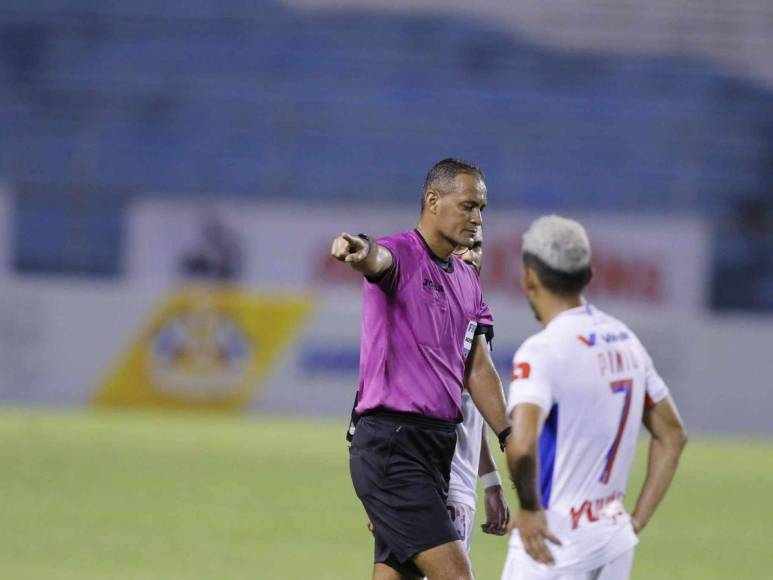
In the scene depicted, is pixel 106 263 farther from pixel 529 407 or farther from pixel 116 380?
pixel 529 407

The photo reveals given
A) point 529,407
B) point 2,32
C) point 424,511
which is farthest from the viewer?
point 2,32

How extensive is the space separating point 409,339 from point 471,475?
2.87 feet

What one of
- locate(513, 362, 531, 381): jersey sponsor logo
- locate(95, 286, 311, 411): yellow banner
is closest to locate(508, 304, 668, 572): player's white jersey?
→ locate(513, 362, 531, 381): jersey sponsor logo

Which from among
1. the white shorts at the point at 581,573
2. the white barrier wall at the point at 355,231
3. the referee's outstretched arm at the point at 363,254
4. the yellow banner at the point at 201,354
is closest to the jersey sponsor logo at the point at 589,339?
the white shorts at the point at 581,573

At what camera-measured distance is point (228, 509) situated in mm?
12109

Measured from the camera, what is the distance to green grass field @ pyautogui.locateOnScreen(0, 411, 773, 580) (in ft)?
31.4

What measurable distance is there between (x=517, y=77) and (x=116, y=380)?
10919 mm

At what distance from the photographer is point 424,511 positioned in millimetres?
5785

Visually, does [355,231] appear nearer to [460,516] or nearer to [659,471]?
[460,516]

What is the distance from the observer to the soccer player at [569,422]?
432 centimetres

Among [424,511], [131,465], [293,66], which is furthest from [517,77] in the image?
[424,511]

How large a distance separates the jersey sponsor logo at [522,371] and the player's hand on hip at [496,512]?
6.20 feet

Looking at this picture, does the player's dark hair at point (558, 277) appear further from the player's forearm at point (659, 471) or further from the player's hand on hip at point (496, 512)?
the player's hand on hip at point (496, 512)

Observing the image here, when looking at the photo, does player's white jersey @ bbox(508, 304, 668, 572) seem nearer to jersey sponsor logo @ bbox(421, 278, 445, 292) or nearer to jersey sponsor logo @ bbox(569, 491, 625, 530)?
jersey sponsor logo @ bbox(569, 491, 625, 530)
